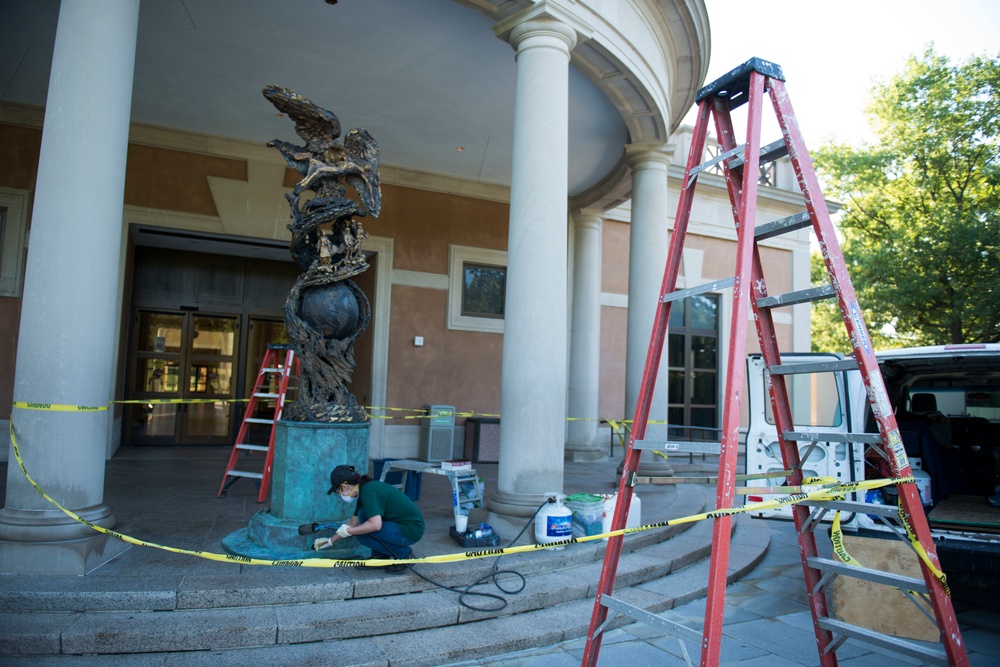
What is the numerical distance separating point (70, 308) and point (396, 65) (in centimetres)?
513

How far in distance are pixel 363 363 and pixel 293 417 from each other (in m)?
6.75

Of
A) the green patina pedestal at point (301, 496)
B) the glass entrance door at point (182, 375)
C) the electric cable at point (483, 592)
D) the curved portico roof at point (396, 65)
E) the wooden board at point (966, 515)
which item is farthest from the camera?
the glass entrance door at point (182, 375)

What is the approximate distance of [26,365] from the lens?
14.6ft

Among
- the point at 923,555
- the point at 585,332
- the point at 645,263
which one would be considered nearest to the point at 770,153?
the point at 923,555

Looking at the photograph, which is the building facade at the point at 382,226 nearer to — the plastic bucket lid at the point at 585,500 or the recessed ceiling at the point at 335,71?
the recessed ceiling at the point at 335,71

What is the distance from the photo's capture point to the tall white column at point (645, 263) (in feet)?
29.3

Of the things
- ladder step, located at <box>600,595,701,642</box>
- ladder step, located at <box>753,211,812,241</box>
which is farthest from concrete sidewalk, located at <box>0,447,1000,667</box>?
ladder step, located at <box>753,211,812,241</box>

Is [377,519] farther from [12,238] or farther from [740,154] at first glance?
[12,238]

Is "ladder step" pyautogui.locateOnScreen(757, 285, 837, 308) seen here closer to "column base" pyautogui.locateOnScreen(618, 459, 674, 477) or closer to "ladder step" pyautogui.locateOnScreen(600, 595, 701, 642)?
"ladder step" pyautogui.locateOnScreen(600, 595, 701, 642)

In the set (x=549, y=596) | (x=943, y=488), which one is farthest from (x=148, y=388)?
(x=943, y=488)

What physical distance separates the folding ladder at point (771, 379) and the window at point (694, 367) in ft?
37.7

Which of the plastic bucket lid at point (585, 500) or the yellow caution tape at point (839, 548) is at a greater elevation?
the yellow caution tape at point (839, 548)

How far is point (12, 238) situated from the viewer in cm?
925

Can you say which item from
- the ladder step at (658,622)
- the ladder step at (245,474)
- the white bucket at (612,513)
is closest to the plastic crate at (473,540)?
the white bucket at (612,513)
